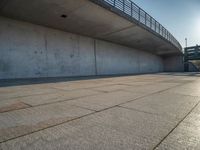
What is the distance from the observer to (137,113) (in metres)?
2.97

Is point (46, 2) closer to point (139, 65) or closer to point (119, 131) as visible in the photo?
point (119, 131)

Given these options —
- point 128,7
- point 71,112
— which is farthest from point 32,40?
point 71,112

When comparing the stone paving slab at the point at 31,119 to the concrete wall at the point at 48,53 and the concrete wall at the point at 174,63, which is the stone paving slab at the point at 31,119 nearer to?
the concrete wall at the point at 48,53

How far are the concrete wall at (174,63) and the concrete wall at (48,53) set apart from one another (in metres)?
23.9

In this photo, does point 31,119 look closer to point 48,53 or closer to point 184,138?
point 184,138

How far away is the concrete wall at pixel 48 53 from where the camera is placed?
39.0 feet

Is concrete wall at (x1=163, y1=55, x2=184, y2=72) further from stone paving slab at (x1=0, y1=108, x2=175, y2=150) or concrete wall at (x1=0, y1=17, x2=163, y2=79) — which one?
stone paving slab at (x1=0, y1=108, x2=175, y2=150)

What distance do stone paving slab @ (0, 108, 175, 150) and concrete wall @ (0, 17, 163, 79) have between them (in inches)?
456

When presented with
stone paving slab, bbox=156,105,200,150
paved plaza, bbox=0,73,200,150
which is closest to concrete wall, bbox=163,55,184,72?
paved plaza, bbox=0,73,200,150

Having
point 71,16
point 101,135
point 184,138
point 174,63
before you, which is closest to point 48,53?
point 71,16

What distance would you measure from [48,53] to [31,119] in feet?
41.4

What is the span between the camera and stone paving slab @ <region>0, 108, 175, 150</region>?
5.57 ft

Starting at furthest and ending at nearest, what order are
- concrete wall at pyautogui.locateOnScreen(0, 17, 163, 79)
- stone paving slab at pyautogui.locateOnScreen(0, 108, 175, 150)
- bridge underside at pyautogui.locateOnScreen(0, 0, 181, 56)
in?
concrete wall at pyautogui.locateOnScreen(0, 17, 163, 79), bridge underside at pyautogui.locateOnScreen(0, 0, 181, 56), stone paving slab at pyautogui.locateOnScreen(0, 108, 175, 150)

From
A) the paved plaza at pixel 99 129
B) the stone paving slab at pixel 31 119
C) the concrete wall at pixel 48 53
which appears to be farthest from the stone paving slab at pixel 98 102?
the concrete wall at pixel 48 53
